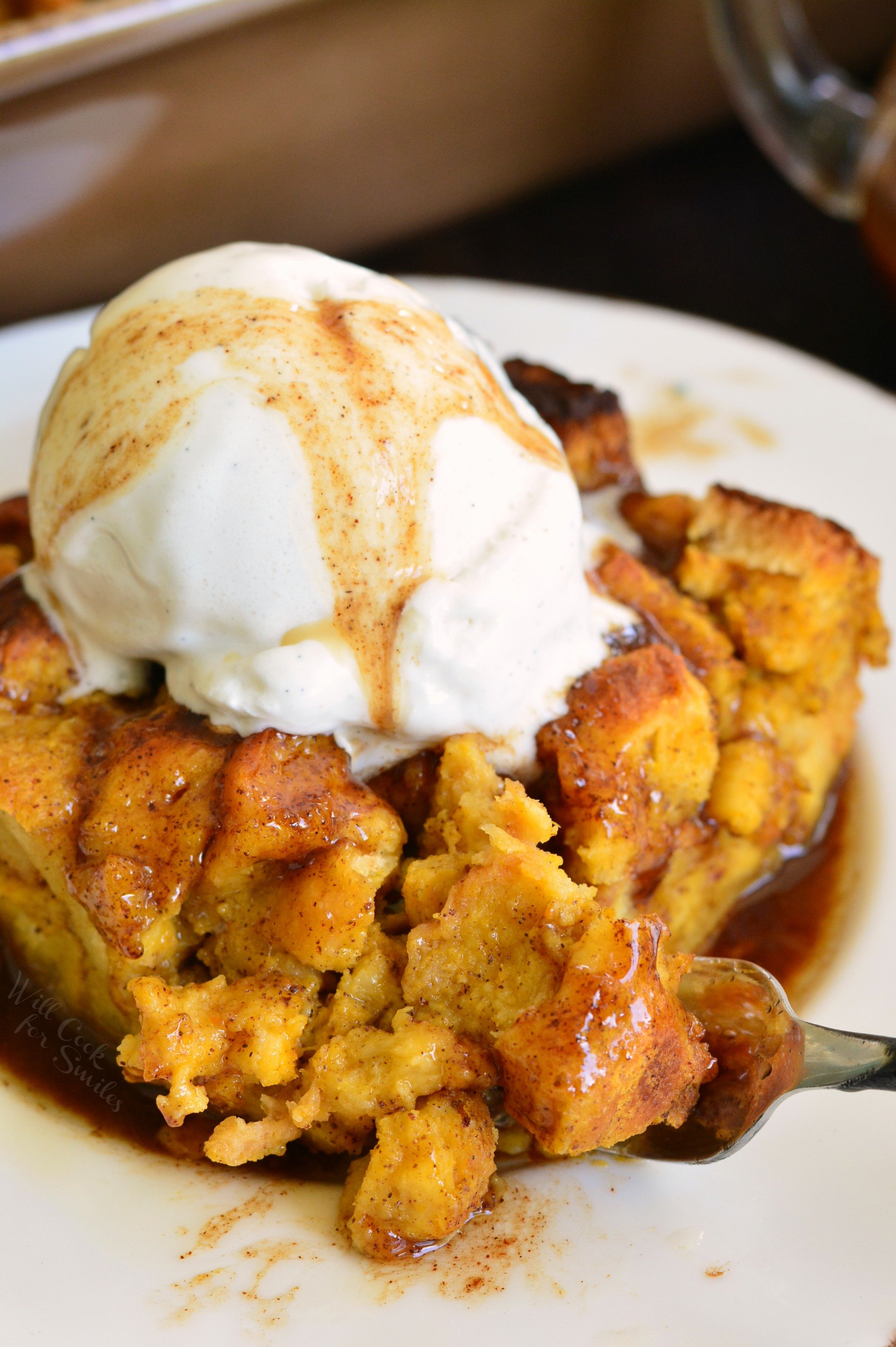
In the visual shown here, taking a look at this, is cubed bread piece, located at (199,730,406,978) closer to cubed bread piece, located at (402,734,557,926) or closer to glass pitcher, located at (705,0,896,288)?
cubed bread piece, located at (402,734,557,926)

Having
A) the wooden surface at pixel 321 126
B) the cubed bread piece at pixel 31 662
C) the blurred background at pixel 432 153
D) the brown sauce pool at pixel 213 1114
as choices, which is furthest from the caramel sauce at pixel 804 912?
the wooden surface at pixel 321 126

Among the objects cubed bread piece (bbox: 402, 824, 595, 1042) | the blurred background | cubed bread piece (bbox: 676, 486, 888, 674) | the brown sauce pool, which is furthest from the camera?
the blurred background

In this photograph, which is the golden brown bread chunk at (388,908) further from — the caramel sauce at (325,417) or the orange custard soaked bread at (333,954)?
the caramel sauce at (325,417)

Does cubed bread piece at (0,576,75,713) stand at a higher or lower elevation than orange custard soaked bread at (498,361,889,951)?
higher

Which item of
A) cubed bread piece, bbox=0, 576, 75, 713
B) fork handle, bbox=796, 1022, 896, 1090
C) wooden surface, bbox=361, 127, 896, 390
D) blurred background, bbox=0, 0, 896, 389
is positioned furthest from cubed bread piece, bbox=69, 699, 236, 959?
wooden surface, bbox=361, 127, 896, 390

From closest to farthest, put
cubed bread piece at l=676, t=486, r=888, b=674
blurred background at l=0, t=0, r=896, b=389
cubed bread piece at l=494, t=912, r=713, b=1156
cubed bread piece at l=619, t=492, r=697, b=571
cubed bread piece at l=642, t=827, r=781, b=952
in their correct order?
cubed bread piece at l=494, t=912, r=713, b=1156 → cubed bread piece at l=642, t=827, r=781, b=952 → cubed bread piece at l=676, t=486, r=888, b=674 → cubed bread piece at l=619, t=492, r=697, b=571 → blurred background at l=0, t=0, r=896, b=389

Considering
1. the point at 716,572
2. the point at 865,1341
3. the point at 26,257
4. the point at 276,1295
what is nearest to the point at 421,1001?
the point at 276,1295

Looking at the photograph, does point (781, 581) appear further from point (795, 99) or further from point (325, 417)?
point (795, 99)
